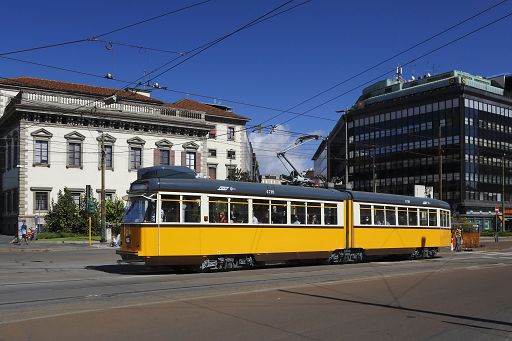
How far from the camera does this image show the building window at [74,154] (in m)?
52.2

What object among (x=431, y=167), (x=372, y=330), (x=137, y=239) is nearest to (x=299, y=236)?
(x=137, y=239)

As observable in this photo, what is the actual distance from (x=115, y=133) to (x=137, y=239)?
39.7m

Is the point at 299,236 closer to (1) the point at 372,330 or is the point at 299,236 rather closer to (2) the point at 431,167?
(1) the point at 372,330

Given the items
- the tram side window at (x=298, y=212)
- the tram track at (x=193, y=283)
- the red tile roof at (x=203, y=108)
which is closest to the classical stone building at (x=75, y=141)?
the red tile roof at (x=203, y=108)

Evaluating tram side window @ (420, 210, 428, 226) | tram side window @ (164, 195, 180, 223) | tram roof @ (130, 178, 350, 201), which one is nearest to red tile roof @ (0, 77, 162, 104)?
tram side window @ (420, 210, 428, 226)

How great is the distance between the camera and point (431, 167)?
88.3 m

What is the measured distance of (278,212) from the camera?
19.6 metres

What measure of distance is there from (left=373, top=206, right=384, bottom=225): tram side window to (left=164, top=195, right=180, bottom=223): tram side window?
998 cm

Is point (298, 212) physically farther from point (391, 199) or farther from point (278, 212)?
point (391, 199)

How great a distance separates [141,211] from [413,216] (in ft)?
45.7

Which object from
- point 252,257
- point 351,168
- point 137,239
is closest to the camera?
point 137,239

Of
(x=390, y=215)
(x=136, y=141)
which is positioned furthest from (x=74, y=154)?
(x=390, y=215)

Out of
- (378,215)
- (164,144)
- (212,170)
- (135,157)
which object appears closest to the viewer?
(378,215)

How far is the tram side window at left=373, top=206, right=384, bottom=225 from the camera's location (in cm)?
2370
